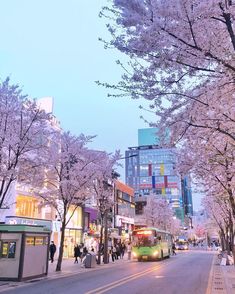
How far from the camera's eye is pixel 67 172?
25.6 m

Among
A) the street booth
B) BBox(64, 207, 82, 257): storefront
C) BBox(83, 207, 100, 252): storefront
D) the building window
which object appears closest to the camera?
the street booth

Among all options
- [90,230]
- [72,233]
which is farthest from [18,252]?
[90,230]

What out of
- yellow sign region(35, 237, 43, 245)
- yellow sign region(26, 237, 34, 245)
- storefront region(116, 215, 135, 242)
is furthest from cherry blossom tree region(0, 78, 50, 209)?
storefront region(116, 215, 135, 242)

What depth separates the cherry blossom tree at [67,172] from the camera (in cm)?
2469

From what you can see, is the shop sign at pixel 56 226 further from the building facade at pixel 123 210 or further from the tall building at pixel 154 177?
the tall building at pixel 154 177

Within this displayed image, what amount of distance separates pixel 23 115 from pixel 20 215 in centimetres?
1723

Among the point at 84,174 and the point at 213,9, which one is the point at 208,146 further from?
the point at 84,174

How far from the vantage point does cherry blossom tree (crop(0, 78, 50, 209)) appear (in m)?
17.9

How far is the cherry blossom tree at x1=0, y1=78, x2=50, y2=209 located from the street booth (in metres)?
1.60

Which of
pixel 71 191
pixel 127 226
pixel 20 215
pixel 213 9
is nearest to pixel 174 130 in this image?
pixel 213 9

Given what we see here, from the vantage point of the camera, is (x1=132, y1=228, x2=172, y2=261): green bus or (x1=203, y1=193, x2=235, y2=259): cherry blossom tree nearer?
(x1=203, y1=193, x2=235, y2=259): cherry blossom tree

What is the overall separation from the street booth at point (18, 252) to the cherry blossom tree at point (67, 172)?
4.97m

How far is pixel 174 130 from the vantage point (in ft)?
36.0

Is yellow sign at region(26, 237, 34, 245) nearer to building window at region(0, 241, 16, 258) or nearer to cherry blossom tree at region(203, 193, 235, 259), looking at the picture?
building window at region(0, 241, 16, 258)
